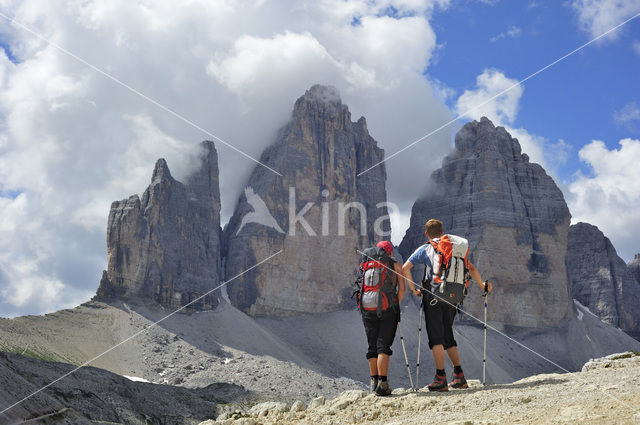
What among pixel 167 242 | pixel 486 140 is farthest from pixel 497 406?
pixel 486 140

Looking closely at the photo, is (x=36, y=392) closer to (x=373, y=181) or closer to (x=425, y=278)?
(x=425, y=278)

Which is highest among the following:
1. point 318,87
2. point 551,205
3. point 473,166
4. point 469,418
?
point 318,87

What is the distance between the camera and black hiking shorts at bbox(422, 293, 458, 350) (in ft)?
31.3

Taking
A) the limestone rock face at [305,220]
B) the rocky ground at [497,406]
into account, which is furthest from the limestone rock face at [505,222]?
the rocky ground at [497,406]

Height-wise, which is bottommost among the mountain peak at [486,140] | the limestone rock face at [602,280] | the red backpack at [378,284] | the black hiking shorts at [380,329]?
the black hiking shorts at [380,329]

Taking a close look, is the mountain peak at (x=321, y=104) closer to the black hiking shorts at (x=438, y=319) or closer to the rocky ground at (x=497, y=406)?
the black hiking shorts at (x=438, y=319)

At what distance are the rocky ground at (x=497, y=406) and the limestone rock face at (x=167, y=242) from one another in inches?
2854

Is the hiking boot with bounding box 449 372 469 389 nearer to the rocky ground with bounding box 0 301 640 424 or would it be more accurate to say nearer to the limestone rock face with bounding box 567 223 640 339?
the rocky ground with bounding box 0 301 640 424

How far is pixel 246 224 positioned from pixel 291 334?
62.0ft

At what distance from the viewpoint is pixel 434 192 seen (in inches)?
4771

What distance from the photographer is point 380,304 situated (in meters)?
9.61

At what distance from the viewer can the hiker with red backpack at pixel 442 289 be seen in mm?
9523

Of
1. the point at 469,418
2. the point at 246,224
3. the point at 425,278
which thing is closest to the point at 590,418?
the point at 469,418

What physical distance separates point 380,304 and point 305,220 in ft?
293
